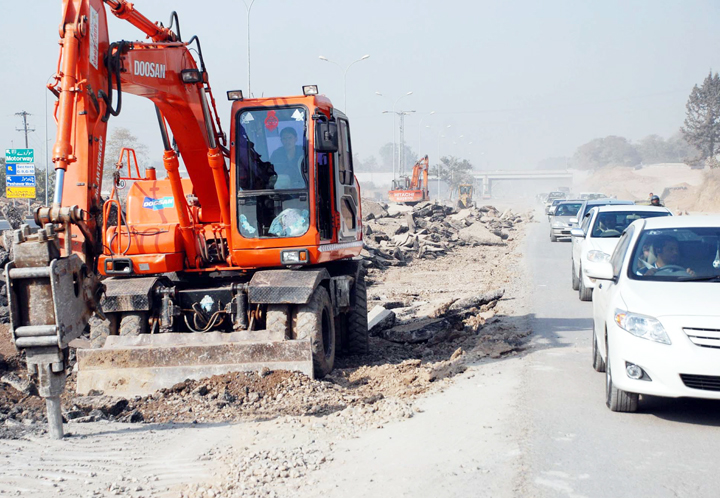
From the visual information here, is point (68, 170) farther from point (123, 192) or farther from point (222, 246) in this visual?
point (123, 192)

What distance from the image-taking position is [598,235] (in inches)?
587

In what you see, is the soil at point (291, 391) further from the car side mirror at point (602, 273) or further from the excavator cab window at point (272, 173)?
the car side mirror at point (602, 273)

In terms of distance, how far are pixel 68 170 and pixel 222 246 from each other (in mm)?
2831

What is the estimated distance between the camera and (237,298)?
912 cm

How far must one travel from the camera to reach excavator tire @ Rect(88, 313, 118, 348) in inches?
363

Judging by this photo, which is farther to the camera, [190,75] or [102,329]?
[102,329]

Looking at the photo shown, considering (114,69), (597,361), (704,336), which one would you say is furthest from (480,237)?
(704,336)

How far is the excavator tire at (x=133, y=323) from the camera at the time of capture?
908cm

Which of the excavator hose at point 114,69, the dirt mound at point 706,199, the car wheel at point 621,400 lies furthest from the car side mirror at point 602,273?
the dirt mound at point 706,199

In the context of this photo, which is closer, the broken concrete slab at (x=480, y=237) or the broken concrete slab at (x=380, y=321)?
the broken concrete slab at (x=380, y=321)

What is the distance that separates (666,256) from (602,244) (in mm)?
7198

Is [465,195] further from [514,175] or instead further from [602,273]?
[514,175]

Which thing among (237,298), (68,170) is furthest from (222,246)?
(68,170)

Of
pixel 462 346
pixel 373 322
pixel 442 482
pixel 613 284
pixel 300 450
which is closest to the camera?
pixel 442 482
